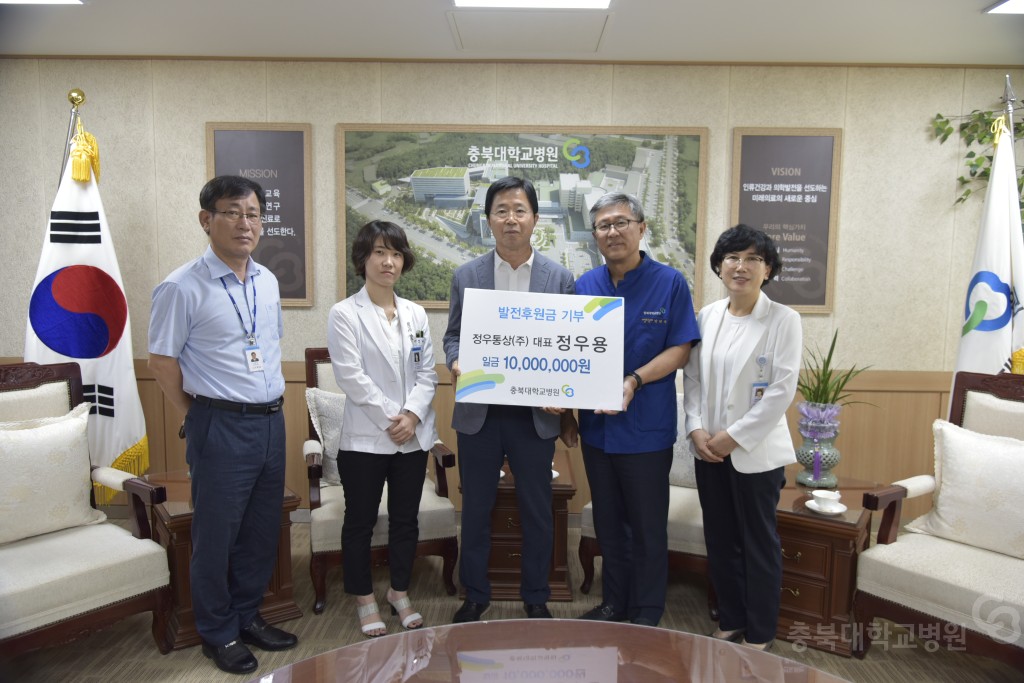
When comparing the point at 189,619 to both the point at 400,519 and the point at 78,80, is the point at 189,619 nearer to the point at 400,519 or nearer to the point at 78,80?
the point at 400,519

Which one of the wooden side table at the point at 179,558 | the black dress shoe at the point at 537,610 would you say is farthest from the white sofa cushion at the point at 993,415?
the wooden side table at the point at 179,558

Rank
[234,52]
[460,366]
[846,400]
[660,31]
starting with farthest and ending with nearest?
[846,400] < [234,52] < [660,31] < [460,366]

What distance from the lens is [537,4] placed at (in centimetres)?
284

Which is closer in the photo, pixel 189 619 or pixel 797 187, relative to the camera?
pixel 189 619

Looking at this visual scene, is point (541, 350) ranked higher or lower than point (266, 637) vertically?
higher

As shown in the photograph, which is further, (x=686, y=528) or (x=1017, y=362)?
(x=1017, y=362)

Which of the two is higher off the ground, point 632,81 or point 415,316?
point 632,81

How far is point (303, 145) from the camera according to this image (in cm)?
361

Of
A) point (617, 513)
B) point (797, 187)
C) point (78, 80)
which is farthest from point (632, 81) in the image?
point (78, 80)

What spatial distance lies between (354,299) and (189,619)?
4.57 feet

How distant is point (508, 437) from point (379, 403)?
0.50m

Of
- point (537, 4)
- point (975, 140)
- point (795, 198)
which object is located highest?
point (537, 4)

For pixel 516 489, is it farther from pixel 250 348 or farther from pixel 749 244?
pixel 749 244

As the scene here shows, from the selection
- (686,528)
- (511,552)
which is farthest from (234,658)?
(686,528)
